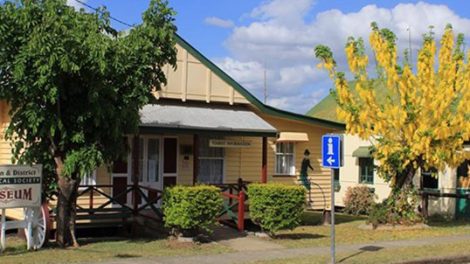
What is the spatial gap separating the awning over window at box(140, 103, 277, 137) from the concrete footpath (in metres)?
3.07

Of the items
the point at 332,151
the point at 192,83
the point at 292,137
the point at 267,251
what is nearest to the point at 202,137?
the point at 192,83

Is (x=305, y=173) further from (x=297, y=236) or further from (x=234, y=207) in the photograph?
(x=297, y=236)

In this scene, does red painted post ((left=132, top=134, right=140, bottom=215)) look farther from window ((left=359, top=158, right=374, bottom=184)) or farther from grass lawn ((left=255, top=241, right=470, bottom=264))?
window ((left=359, top=158, right=374, bottom=184))

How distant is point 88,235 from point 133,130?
4.42 m

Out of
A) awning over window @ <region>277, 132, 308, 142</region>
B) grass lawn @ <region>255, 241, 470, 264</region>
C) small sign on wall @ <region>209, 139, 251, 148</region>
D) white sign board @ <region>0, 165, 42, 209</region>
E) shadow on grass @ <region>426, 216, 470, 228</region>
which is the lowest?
grass lawn @ <region>255, 241, 470, 264</region>

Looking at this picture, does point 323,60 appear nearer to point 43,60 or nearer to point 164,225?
point 164,225

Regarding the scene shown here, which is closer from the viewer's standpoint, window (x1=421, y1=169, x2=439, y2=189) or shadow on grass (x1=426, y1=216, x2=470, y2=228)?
shadow on grass (x1=426, y1=216, x2=470, y2=228)

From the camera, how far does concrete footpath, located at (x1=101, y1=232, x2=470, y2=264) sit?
1240 cm

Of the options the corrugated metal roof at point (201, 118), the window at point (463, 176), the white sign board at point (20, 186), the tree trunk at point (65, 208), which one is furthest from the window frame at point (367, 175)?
the white sign board at point (20, 186)

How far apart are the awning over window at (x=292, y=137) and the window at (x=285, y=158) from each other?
1.88 feet

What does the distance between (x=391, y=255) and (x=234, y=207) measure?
16.5 feet

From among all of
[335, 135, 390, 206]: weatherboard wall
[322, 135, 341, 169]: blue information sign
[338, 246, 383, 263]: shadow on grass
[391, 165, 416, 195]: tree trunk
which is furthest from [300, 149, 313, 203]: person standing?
[322, 135, 341, 169]: blue information sign

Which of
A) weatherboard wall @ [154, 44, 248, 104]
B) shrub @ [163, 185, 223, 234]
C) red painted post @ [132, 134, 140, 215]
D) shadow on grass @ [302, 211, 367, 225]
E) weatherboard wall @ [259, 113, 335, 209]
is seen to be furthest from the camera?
weatherboard wall @ [259, 113, 335, 209]

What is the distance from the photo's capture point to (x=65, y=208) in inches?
535
